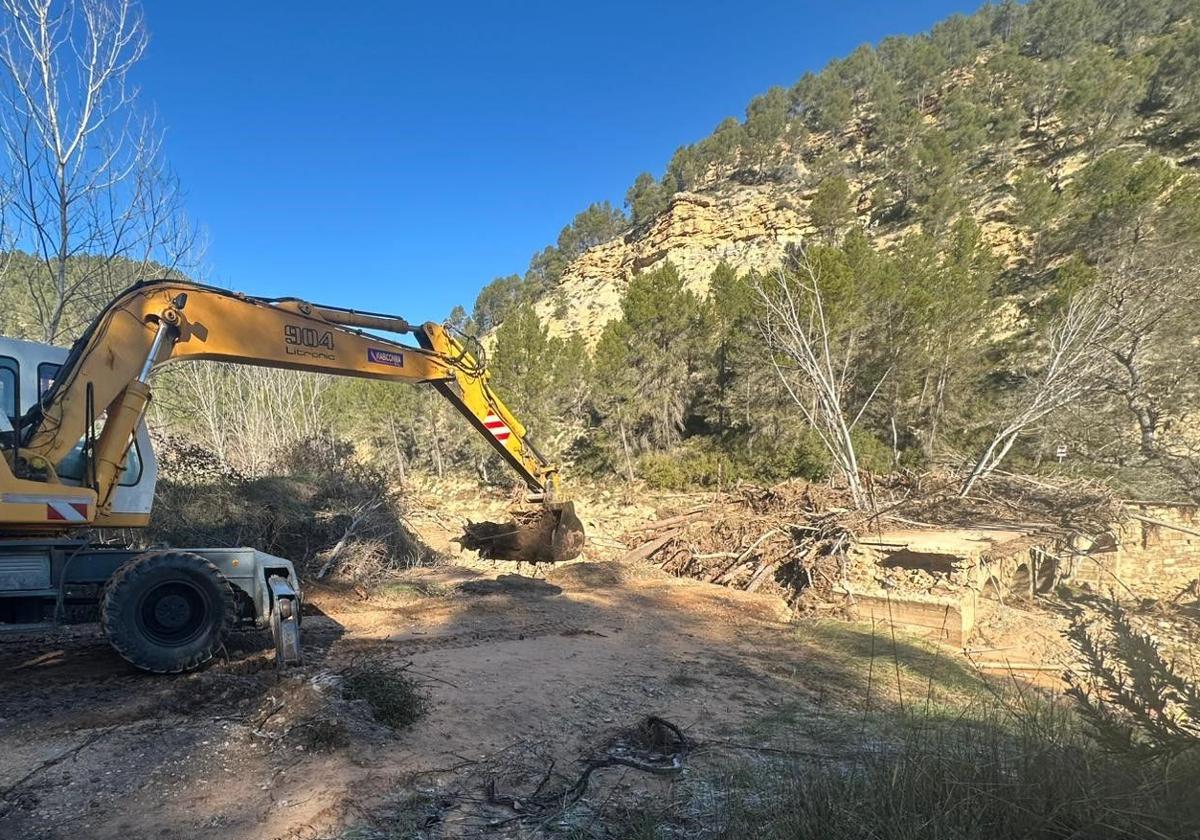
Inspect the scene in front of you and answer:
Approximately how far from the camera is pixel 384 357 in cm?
808

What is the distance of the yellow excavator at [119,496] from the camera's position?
5172 mm

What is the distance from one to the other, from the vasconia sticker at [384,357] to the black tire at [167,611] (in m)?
3.25

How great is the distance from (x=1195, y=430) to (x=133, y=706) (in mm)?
25122

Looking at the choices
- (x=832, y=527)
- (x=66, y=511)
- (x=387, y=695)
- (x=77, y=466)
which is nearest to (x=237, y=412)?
(x=77, y=466)

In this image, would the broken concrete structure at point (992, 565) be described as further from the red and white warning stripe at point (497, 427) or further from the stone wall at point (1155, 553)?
the red and white warning stripe at point (497, 427)

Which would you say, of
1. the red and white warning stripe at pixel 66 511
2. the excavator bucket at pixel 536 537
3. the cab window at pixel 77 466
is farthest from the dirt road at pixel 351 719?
the excavator bucket at pixel 536 537

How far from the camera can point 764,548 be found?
12461mm

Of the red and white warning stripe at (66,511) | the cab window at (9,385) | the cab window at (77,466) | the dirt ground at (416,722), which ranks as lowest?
the dirt ground at (416,722)

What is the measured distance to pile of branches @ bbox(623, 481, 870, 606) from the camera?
10977 millimetres

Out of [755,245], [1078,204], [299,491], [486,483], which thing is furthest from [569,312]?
[299,491]

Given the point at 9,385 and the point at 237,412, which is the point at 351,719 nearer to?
the point at 9,385

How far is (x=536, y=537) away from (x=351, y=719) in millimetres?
8032

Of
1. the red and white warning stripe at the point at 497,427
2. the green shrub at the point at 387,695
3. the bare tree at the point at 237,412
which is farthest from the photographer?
the bare tree at the point at 237,412

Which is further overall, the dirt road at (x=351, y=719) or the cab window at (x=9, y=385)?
the cab window at (x=9, y=385)
